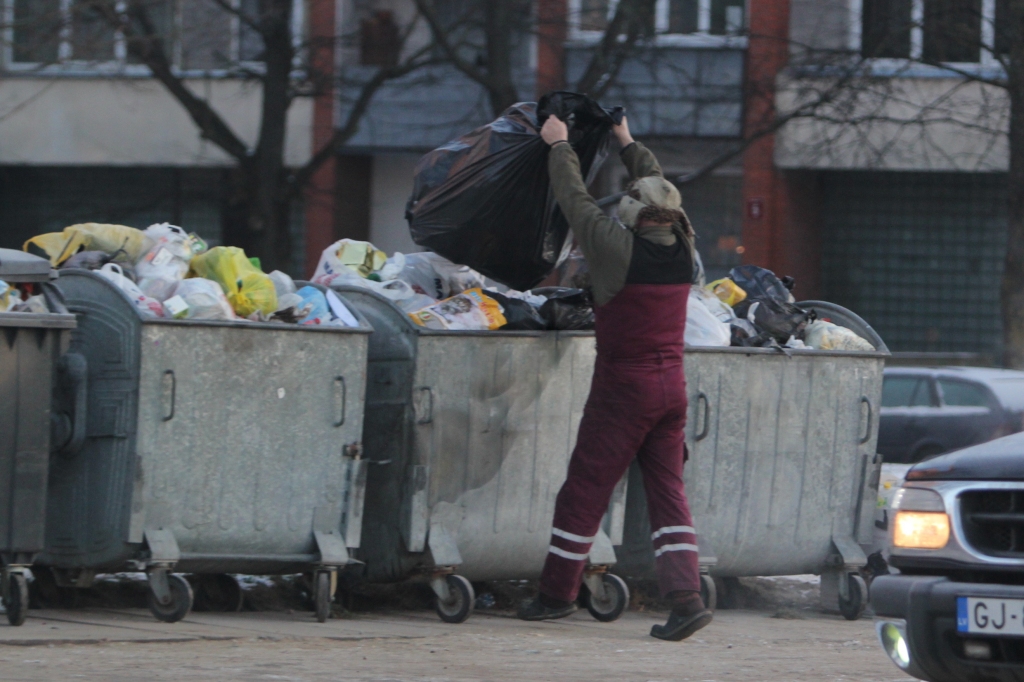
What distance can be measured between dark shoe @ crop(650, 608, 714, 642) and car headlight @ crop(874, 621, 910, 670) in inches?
64.3

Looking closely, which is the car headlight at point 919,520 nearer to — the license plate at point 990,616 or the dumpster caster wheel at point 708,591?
the license plate at point 990,616

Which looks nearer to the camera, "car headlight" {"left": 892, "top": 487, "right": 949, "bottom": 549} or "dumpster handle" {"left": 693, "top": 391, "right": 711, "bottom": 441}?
"car headlight" {"left": 892, "top": 487, "right": 949, "bottom": 549}

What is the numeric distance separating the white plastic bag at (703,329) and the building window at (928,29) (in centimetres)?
675

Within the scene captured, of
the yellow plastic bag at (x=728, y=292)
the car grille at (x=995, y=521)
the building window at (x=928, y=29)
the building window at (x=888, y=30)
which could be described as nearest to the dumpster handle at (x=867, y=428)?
the yellow plastic bag at (x=728, y=292)

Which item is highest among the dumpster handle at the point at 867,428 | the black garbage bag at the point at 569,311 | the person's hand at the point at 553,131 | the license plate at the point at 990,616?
the person's hand at the point at 553,131

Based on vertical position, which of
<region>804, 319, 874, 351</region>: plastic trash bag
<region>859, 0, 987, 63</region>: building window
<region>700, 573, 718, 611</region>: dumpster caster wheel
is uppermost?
<region>859, 0, 987, 63</region>: building window

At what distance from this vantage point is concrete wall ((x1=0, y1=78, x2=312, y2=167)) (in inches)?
814

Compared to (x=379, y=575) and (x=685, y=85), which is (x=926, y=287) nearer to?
(x=685, y=85)

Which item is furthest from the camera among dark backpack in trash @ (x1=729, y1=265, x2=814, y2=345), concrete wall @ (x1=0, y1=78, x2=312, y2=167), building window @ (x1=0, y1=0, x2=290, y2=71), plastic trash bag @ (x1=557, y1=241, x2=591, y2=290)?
concrete wall @ (x1=0, y1=78, x2=312, y2=167)

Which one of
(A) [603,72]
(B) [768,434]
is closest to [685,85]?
(A) [603,72]

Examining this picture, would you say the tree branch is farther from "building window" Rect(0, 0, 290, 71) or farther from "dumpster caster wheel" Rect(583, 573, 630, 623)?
"dumpster caster wheel" Rect(583, 573, 630, 623)

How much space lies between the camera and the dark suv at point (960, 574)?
3783 millimetres

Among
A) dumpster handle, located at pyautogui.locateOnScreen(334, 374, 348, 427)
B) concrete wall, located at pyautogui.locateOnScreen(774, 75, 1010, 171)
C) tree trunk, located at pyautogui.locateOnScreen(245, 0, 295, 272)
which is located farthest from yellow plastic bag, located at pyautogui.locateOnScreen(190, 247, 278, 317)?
concrete wall, located at pyautogui.locateOnScreen(774, 75, 1010, 171)

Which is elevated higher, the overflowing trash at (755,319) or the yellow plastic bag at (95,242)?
the yellow plastic bag at (95,242)
